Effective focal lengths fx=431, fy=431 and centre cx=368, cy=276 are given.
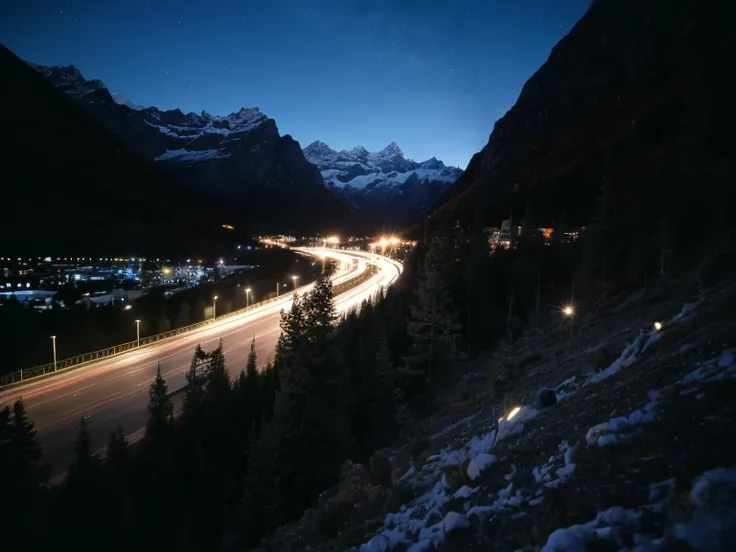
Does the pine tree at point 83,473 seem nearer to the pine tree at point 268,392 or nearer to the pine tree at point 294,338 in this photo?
the pine tree at point 268,392

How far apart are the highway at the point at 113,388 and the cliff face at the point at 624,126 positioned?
39734 millimetres

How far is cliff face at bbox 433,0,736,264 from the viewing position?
25.3 m

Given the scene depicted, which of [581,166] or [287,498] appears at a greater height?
[581,166]

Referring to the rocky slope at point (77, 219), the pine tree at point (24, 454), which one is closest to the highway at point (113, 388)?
the pine tree at point (24, 454)

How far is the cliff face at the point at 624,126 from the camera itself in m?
25.3

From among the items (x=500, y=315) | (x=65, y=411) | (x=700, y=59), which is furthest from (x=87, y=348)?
(x=700, y=59)

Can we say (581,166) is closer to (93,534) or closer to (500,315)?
(500,315)

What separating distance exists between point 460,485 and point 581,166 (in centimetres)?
11358

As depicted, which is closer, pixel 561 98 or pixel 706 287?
pixel 706 287

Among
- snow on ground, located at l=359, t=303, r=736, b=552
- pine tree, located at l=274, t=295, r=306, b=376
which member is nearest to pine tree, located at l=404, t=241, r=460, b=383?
pine tree, located at l=274, t=295, r=306, b=376

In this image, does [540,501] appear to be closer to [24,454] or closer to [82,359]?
[24,454]

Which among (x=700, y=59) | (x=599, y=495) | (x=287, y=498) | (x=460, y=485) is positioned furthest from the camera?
(x=700, y=59)

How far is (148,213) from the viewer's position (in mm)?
187375

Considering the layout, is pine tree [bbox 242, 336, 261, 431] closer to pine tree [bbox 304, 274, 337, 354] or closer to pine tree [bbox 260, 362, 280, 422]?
pine tree [bbox 260, 362, 280, 422]
